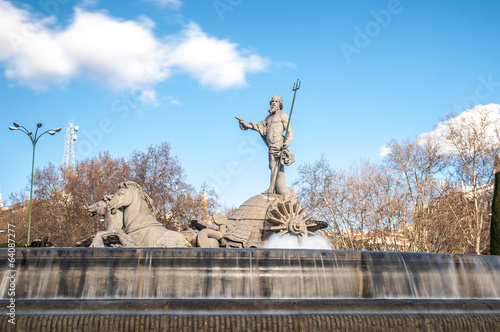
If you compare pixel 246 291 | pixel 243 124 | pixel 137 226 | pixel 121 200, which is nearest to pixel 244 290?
pixel 246 291

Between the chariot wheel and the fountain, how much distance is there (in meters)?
5.31

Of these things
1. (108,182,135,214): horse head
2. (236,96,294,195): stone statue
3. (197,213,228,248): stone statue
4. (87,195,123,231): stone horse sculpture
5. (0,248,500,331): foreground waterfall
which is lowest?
(0,248,500,331): foreground waterfall

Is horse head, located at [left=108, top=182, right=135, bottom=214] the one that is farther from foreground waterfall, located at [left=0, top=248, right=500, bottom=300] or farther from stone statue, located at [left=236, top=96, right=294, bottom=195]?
stone statue, located at [left=236, top=96, right=294, bottom=195]

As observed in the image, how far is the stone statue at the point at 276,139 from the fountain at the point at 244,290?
6613 mm

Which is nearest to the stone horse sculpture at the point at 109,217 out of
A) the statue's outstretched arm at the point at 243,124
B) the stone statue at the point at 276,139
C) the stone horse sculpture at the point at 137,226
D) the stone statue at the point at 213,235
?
the stone horse sculpture at the point at 137,226

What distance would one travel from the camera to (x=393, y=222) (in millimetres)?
31828

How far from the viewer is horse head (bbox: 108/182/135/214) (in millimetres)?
10000

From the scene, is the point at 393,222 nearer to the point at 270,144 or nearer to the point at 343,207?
the point at 343,207

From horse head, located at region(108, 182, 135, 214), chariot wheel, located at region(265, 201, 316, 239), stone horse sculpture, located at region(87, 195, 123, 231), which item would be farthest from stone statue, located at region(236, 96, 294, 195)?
stone horse sculpture, located at region(87, 195, 123, 231)

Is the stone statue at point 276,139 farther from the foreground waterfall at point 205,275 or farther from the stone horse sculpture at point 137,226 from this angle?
the foreground waterfall at point 205,275

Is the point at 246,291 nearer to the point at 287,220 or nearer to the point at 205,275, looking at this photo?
the point at 205,275

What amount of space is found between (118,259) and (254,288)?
1831mm

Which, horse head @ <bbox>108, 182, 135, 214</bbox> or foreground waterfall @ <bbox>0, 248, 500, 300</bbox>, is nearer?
foreground waterfall @ <bbox>0, 248, 500, 300</bbox>

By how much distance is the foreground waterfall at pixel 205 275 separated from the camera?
645 centimetres
